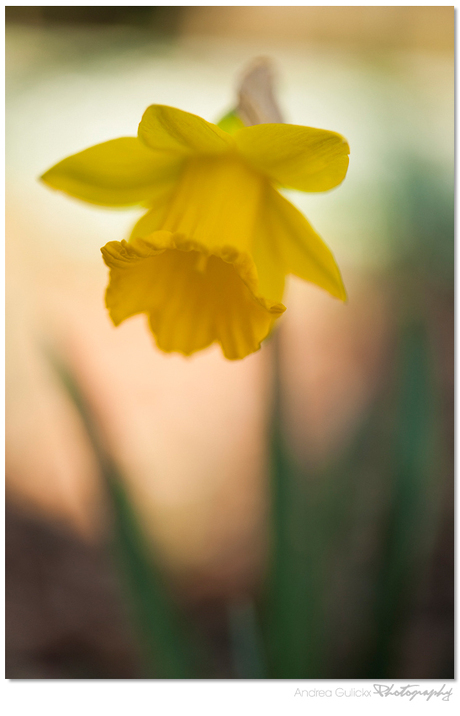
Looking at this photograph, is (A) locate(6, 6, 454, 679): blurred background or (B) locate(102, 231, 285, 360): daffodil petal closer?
(B) locate(102, 231, 285, 360): daffodil petal

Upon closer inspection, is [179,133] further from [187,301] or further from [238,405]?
[238,405]

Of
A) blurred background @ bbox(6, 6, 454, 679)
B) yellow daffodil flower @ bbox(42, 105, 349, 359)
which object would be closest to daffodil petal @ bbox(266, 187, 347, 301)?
yellow daffodil flower @ bbox(42, 105, 349, 359)

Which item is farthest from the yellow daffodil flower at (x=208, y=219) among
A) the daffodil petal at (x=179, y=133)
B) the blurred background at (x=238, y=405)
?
the blurred background at (x=238, y=405)

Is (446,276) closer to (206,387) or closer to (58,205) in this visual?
(206,387)

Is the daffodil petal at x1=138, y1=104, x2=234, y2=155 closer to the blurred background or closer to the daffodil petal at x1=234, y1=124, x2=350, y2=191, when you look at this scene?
the daffodil petal at x1=234, y1=124, x2=350, y2=191

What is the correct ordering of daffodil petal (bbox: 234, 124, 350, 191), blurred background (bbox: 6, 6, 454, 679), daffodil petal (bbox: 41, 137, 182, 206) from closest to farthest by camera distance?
daffodil petal (bbox: 234, 124, 350, 191) < daffodil petal (bbox: 41, 137, 182, 206) < blurred background (bbox: 6, 6, 454, 679)

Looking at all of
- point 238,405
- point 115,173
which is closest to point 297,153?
point 115,173

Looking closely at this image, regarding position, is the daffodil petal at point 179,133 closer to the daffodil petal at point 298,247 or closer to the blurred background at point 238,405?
the daffodil petal at point 298,247
